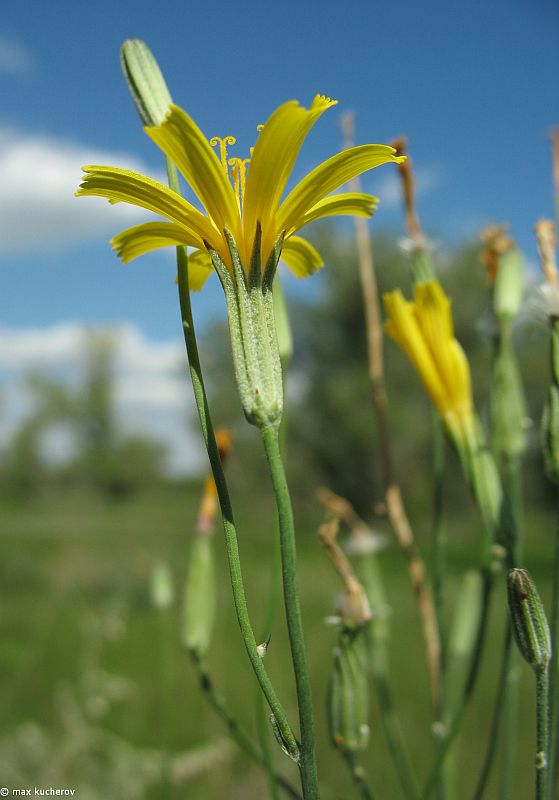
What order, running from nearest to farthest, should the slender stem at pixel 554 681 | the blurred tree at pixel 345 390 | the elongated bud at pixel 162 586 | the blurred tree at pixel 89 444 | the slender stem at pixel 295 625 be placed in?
1. the slender stem at pixel 295 625
2. the slender stem at pixel 554 681
3. the elongated bud at pixel 162 586
4. the blurred tree at pixel 345 390
5. the blurred tree at pixel 89 444

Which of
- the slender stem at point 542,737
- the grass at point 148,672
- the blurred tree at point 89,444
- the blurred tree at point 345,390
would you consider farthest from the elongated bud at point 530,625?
the blurred tree at point 89,444

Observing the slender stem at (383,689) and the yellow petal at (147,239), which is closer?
the yellow petal at (147,239)

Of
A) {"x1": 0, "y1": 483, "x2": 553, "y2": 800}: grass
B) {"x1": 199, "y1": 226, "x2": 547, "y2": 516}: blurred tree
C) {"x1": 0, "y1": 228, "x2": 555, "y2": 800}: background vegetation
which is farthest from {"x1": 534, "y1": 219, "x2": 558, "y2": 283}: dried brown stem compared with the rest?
{"x1": 199, "y1": 226, "x2": 547, "y2": 516}: blurred tree

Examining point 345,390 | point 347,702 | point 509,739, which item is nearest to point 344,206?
point 347,702

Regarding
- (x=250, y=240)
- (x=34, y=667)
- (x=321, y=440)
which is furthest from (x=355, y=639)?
(x=321, y=440)

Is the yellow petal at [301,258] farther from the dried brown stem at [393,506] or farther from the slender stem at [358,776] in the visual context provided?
the slender stem at [358,776]

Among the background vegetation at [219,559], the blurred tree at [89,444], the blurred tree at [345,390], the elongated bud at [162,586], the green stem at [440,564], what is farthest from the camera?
the blurred tree at [89,444]

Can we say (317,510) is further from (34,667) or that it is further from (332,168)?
(332,168)

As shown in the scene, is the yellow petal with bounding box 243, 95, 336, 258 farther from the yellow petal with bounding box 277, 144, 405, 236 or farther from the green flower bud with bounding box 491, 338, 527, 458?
the green flower bud with bounding box 491, 338, 527, 458
